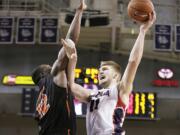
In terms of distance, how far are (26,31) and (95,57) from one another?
2178 mm

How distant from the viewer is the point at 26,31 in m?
12.8

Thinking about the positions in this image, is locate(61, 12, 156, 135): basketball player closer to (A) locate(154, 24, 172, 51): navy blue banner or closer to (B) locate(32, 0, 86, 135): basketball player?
(B) locate(32, 0, 86, 135): basketball player

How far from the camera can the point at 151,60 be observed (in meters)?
13.8

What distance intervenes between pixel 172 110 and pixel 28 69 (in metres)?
4.30

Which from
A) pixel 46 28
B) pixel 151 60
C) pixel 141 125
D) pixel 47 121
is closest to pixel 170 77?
pixel 151 60

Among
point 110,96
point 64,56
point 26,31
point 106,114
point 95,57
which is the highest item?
point 26,31

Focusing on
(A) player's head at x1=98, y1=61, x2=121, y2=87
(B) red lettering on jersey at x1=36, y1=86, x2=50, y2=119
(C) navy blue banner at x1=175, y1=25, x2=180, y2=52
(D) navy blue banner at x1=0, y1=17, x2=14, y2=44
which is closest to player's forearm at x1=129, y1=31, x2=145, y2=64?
(A) player's head at x1=98, y1=61, x2=121, y2=87

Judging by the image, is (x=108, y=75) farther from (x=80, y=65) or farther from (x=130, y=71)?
(x=80, y=65)

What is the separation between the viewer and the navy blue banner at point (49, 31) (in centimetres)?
1277

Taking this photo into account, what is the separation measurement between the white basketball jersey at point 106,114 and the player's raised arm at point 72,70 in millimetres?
189

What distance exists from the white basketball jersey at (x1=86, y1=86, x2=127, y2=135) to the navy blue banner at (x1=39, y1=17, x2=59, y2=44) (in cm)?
892

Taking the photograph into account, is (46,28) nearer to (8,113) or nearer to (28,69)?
(28,69)

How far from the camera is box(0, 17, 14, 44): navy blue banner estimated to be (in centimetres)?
1296

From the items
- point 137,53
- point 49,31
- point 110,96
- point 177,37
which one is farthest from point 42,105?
point 177,37
